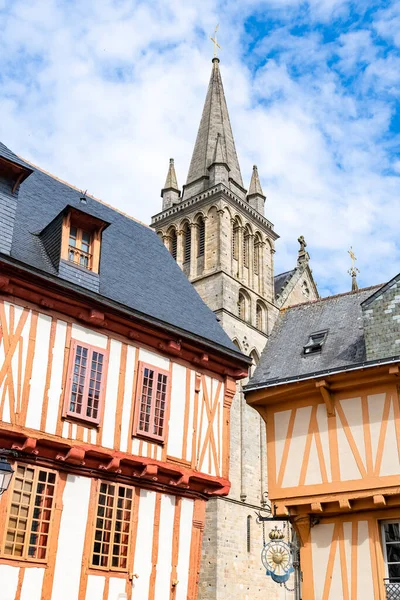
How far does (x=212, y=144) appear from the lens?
41.3 metres

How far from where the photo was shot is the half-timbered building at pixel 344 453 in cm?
1173

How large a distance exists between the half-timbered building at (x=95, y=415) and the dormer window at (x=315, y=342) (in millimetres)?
1177

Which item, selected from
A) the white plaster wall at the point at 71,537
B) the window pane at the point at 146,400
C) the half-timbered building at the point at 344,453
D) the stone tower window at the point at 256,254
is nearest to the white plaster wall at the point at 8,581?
the white plaster wall at the point at 71,537

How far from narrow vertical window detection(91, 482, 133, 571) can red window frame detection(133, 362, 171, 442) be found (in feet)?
3.27

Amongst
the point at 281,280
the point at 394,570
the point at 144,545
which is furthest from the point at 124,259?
the point at 281,280

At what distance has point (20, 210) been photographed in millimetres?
13359

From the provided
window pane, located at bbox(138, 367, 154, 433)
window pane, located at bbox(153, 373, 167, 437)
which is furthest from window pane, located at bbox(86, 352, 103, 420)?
window pane, located at bbox(153, 373, 167, 437)

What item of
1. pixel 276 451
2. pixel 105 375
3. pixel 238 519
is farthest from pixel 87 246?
pixel 238 519

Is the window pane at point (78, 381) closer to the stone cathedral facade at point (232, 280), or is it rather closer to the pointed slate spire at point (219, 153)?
the stone cathedral facade at point (232, 280)

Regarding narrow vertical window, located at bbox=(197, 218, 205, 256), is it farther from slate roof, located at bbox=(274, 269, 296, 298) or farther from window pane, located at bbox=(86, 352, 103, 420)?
window pane, located at bbox=(86, 352, 103, 420)

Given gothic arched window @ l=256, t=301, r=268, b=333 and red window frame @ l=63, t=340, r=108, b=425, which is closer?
red window frame @ l=63, t=340, r=108, b=425

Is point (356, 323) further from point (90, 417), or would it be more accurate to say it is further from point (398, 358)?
point (90, 417)

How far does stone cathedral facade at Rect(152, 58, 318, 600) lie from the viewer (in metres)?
28.8

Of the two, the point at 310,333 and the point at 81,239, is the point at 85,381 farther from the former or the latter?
the point at 310,333
